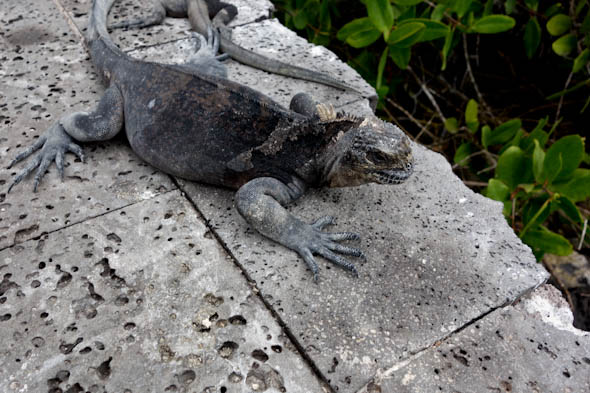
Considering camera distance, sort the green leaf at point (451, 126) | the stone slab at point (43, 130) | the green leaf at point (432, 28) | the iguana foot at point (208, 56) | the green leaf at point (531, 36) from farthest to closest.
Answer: the green leaf at point (451, 126) → the green leaf at point (531, 36) → the iguana foot at point (208, 56) → the green leaf at point (432, 28) → the stone slab at point (43, 130)

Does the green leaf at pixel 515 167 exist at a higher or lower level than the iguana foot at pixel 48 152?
higher

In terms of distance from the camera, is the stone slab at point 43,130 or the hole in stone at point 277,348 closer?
the hole in stone at point 277,348

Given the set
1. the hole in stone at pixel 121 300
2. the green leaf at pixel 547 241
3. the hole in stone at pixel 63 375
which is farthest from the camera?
the green leaf at pixel 547 241

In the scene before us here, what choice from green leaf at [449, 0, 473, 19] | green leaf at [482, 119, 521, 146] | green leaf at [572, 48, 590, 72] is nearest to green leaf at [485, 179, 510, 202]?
green leaf at [482, 119, 521, 146]

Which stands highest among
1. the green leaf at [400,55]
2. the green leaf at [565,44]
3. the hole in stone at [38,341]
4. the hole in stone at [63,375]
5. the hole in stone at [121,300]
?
the green leaf at [565,44]

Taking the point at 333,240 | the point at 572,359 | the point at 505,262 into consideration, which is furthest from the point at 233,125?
the point at 572,359

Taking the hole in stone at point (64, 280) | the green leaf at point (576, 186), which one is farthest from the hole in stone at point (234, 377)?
the green leaf at point (576, 186)

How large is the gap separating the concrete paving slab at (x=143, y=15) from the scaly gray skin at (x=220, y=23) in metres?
0.06

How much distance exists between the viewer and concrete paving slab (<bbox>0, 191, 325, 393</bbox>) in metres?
1.92

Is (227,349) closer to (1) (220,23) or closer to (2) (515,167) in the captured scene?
(2) (515,167)

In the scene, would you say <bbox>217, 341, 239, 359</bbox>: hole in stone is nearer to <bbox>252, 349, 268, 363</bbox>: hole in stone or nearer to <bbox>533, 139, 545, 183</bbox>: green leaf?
<bbox>252, 349, 268, 363</bbox>: hole in stone

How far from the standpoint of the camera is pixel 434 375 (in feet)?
6.43

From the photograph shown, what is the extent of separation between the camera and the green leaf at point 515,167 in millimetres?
3191

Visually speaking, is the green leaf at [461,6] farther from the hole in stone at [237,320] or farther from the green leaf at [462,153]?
the hole in stone at [237,320]
